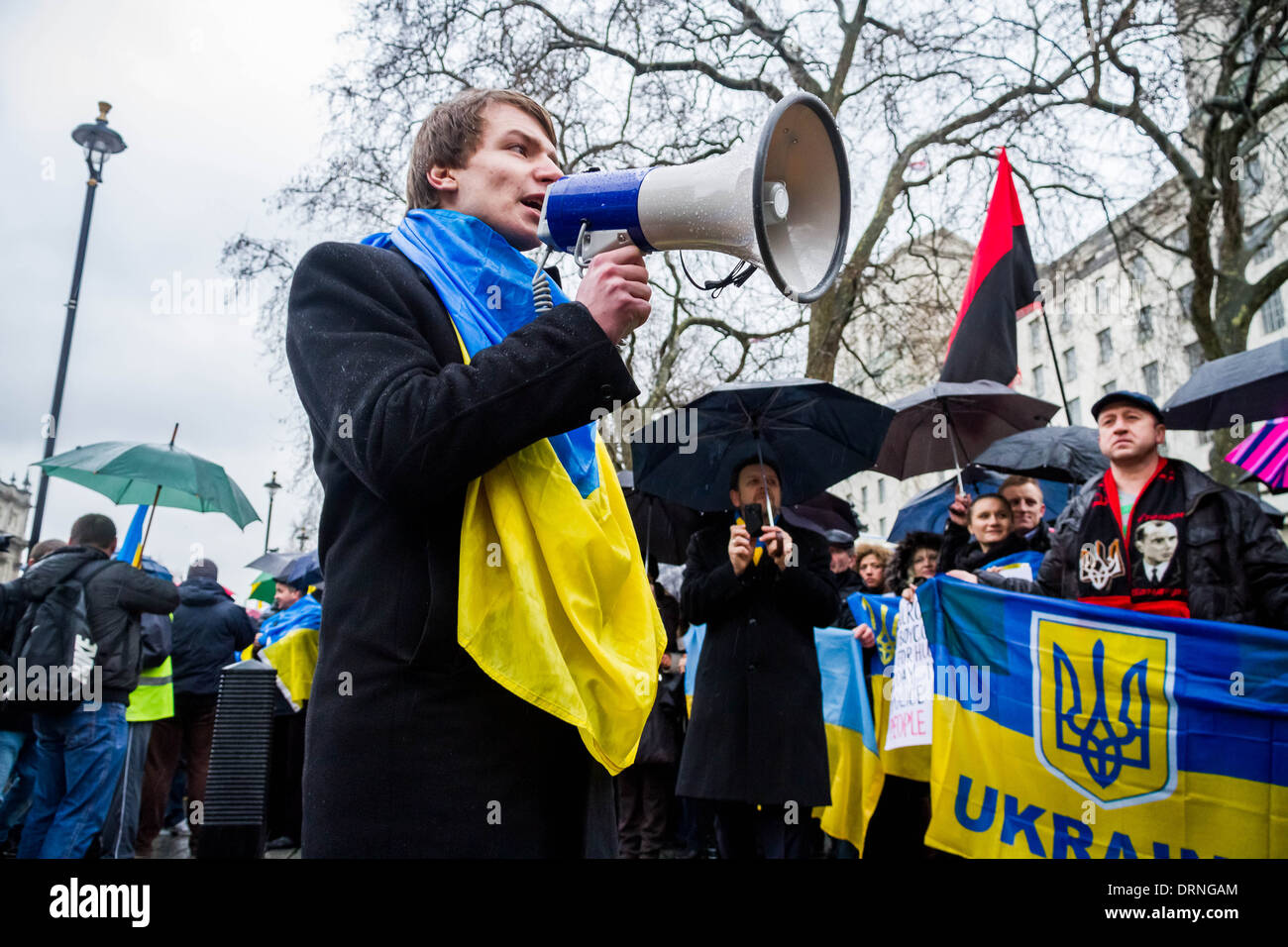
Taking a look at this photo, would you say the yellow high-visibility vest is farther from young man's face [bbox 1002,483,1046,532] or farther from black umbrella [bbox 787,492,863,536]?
young man's face [bbox 1002,483,1046,532]

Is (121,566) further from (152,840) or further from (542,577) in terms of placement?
(542,577)

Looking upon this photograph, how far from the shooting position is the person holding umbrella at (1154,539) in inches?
151

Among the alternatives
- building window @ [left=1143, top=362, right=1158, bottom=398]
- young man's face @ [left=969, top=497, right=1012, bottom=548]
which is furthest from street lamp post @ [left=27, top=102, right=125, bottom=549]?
building window @ [left=1143, top=362, right=1158, bottom=398]

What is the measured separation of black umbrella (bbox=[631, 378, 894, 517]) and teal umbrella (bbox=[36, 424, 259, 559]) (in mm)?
3252

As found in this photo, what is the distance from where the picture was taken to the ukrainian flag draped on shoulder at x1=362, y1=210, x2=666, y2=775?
130 cm

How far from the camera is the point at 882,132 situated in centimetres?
1323

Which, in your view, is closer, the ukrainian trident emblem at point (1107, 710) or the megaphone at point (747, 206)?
the megaphone at point (747, 206)

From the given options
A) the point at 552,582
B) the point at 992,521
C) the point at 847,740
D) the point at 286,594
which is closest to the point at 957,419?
the point at 992,521

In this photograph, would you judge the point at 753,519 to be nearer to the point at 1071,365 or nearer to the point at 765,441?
the point at 765,441

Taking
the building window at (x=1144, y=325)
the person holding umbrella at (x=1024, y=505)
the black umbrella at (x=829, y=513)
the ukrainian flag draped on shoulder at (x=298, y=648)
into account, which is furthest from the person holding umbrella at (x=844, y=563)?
the building window at (x=1144, y=325)

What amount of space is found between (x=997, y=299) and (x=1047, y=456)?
1696 mm

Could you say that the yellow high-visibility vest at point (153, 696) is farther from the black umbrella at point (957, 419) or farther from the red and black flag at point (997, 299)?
the red and black flag at point (997, 299)

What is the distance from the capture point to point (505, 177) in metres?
1.71

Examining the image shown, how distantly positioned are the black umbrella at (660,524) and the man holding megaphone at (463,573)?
248 inches
